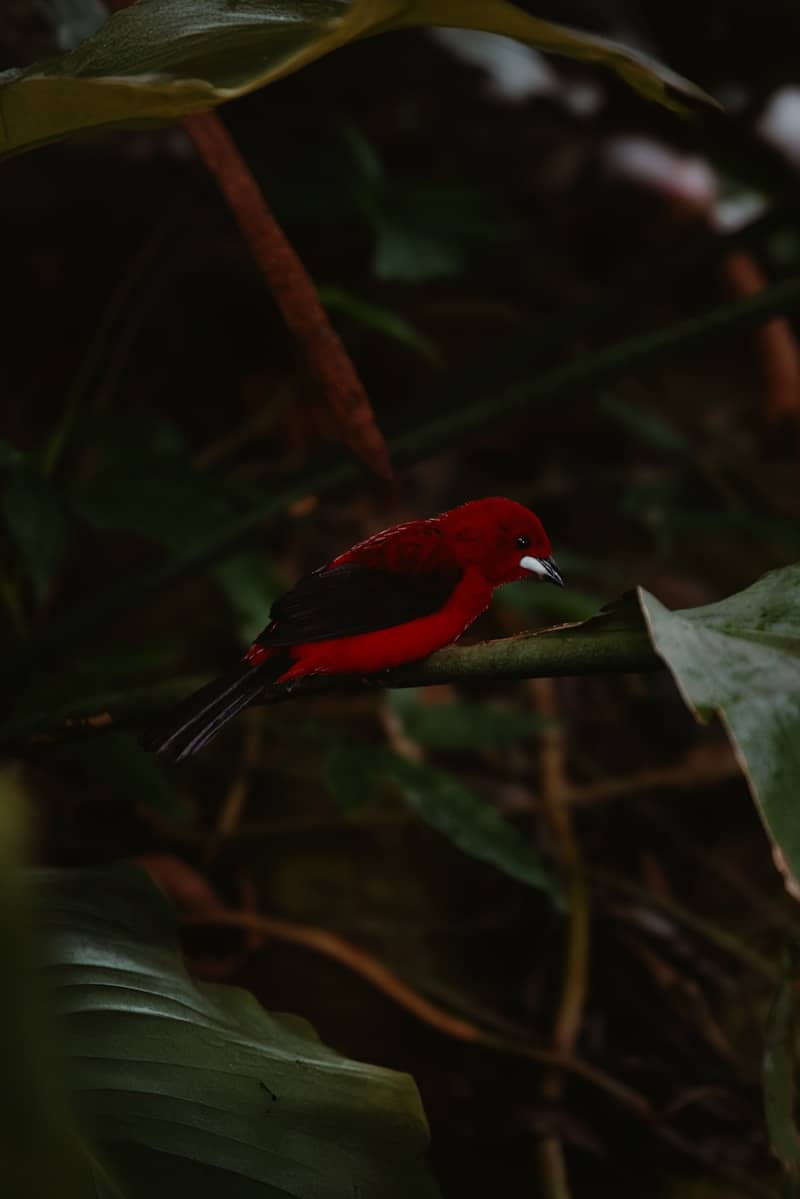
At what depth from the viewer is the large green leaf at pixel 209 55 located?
2.35 ft

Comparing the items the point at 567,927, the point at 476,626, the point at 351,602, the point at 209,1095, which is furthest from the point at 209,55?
the point at 476,626

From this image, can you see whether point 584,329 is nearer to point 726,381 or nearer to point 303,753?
point 303,753

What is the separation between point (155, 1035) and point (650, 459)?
7.82 ft

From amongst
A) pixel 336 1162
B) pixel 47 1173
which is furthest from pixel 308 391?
pixel 47 1173

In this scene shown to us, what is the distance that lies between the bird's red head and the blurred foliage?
5.9 inches

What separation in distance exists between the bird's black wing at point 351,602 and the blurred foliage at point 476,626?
0.34ft

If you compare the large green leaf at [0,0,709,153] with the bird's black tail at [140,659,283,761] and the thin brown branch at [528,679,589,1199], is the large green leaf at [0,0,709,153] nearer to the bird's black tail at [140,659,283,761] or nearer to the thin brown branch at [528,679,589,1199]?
the bird's black tail at [140,659,283,761]

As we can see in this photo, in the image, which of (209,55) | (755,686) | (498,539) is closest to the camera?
(755,686)

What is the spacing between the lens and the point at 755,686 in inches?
28.3

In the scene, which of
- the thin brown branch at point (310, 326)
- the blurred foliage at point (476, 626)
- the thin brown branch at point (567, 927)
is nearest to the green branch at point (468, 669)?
the blurred foliage at point (476, 626)

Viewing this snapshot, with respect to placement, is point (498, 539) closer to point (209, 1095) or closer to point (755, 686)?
point (755, 686)

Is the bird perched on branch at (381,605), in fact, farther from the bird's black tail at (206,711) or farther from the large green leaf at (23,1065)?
the large green leaf at (23,1065)

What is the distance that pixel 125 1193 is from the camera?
85 centimetres

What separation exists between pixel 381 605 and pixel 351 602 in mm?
26
